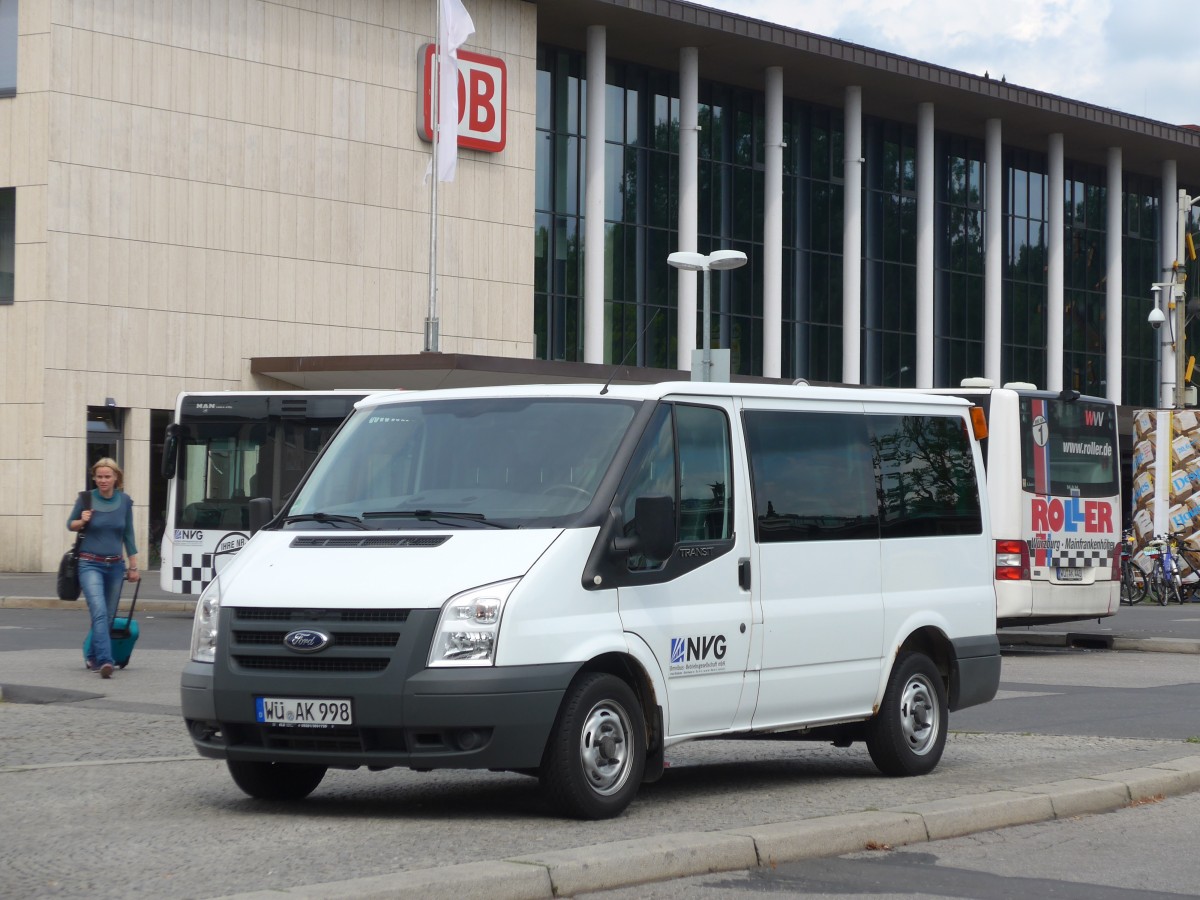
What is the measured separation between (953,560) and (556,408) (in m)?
2.89

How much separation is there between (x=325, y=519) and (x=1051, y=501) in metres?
13.8

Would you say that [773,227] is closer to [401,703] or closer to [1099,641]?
[1099,641]

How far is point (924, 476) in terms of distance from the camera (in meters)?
10.4

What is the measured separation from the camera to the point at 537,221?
4619cm

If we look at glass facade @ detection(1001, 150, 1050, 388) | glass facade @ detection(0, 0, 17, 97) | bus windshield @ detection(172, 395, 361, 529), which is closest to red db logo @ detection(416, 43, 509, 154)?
glass facade @ detection(0, 0, 17, 97)

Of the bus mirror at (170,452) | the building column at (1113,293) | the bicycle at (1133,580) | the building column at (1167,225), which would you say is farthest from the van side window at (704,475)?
the building column at (1167,225)

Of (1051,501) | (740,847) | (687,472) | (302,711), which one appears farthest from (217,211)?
(740,847)

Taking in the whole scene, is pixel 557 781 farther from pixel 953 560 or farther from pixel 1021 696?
pixel 1021 696

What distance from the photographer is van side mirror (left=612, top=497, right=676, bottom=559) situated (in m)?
8.29

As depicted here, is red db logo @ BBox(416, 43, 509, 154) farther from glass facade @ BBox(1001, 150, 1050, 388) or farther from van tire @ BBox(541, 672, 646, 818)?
van tire @ BBox(541, 672, 646, 818)

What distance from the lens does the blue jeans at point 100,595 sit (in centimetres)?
1555

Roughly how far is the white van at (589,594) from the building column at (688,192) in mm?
37910

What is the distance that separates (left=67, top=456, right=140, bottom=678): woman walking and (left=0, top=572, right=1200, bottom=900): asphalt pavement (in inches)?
49.2

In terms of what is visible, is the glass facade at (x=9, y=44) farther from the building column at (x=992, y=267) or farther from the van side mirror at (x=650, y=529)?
the building column at (x=992, y=267)
